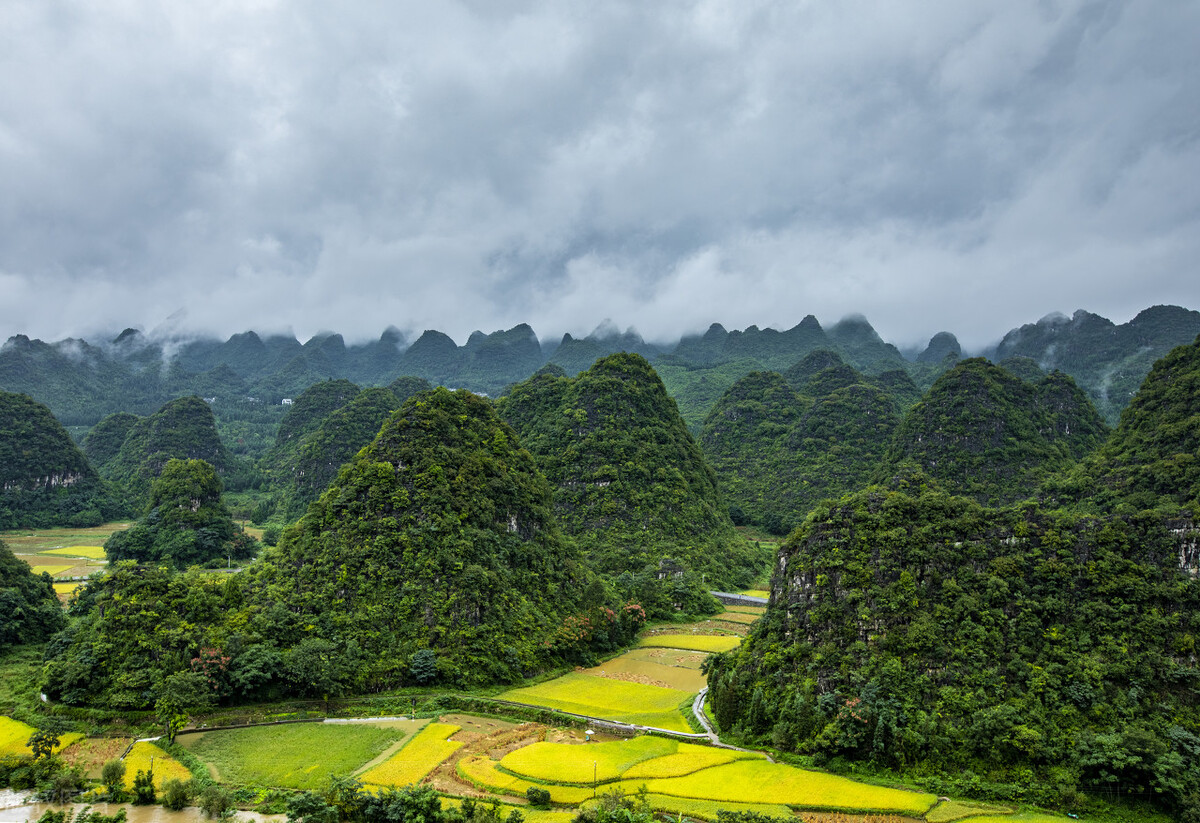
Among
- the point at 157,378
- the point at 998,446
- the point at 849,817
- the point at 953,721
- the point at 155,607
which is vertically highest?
the point at 157,378

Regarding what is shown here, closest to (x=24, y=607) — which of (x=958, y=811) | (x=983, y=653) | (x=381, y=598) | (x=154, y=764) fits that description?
(x=154, y=764)

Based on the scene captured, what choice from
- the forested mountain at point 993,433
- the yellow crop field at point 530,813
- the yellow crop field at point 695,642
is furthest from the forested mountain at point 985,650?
the forested mountain at point 993,433

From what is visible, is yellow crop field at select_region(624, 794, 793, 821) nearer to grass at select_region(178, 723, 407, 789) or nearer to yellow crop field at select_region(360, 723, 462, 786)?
yellow crop field at select_region(360, 723, 462, 786)

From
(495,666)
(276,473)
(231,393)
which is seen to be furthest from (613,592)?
(231,393)

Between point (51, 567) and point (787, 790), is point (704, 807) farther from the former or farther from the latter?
point (51, 567)

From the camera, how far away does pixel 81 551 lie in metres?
70.8

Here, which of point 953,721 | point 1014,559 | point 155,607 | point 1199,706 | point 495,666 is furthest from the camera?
point 495,666

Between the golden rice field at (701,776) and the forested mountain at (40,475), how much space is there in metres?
79.7

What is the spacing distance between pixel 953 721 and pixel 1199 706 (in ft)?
27.1

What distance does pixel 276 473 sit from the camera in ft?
351

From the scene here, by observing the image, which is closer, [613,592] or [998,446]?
[613,592]

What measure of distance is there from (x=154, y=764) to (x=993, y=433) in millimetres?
71048

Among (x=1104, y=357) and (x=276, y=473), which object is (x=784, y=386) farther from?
(x=276, y=473)

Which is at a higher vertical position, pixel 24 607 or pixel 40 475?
pixel 40 475
